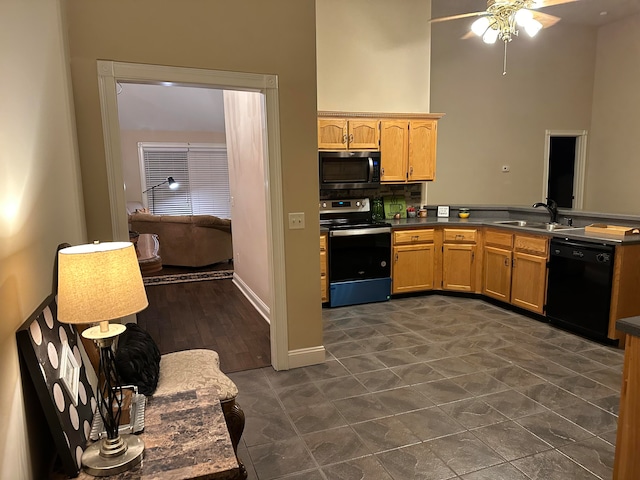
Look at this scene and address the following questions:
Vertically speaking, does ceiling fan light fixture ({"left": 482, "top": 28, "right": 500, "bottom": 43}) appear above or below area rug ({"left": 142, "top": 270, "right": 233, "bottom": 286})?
above

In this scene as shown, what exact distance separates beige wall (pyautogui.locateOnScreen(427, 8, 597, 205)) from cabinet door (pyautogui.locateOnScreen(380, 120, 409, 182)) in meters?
1.75

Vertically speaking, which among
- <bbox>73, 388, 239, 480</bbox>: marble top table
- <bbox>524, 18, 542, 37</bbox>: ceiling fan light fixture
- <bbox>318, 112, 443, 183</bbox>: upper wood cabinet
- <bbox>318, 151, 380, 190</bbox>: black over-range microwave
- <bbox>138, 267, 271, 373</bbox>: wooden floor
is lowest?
<bbox>138, 267, 271, 373</bbox>: wooden floor

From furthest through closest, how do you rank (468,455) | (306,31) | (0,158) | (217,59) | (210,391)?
(306,31) < (217,59) < (468,455) < (210,391) < (0,158)

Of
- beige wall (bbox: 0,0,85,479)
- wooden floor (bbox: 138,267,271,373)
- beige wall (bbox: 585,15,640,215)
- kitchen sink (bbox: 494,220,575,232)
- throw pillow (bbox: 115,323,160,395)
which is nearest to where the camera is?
beige wall (bbox: 0,0,85,479)

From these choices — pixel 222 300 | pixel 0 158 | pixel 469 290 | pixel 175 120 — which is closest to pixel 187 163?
pixel 175 120

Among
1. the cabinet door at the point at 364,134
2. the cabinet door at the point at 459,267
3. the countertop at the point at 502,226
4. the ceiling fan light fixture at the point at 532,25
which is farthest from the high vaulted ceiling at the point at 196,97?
the cabinet door at the point at 459,267

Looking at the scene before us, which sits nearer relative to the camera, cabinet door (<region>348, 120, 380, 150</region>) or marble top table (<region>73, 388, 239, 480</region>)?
marble top table (<region>73, 388, 239, 480</region>)

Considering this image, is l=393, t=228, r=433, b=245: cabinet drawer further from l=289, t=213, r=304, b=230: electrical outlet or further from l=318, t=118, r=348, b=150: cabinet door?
l=289, t=213, r=304, b=230: electrical outlet

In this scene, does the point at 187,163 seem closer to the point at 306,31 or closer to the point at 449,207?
the point at 449,207

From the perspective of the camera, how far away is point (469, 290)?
16.1 ft

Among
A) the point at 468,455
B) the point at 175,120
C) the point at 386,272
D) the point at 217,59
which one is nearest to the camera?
the point at 468,455

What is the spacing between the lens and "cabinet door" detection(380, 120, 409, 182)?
16.2 feet

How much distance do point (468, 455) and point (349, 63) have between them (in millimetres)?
4352

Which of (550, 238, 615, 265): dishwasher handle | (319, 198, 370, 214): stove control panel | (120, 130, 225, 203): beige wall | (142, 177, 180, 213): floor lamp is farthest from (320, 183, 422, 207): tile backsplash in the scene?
(120, 130, 225, 203): beige wall
